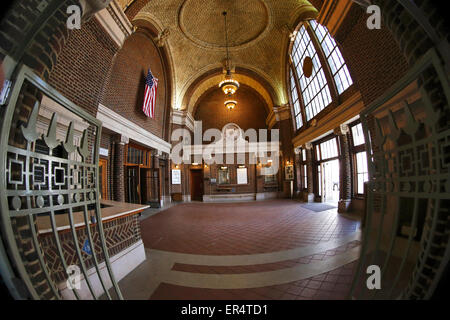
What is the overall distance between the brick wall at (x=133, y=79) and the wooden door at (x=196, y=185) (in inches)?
178

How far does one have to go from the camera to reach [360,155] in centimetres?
648

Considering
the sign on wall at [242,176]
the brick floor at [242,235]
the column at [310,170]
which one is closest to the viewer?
the brick floor at [242,235]

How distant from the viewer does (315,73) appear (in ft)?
28.0

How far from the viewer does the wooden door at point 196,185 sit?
12.8 m

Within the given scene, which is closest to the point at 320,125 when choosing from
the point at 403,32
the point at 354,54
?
the point at 354,54

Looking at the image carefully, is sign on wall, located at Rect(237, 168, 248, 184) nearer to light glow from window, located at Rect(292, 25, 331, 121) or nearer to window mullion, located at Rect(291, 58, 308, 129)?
window mullion, located at Rect(291, 58, 308, 129)

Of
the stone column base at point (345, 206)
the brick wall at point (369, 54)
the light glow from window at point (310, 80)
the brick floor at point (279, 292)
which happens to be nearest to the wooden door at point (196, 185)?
the light glow from window at point (310, 80)

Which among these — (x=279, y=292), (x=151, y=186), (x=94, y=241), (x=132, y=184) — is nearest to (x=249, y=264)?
(x=279, y=292)

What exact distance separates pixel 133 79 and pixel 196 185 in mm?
8258

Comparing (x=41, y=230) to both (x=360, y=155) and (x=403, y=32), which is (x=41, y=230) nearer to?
(x=403, y=32)

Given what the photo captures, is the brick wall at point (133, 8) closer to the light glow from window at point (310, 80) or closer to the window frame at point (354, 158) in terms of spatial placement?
the light glow from window at point (310, 80)

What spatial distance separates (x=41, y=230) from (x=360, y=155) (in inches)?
349
